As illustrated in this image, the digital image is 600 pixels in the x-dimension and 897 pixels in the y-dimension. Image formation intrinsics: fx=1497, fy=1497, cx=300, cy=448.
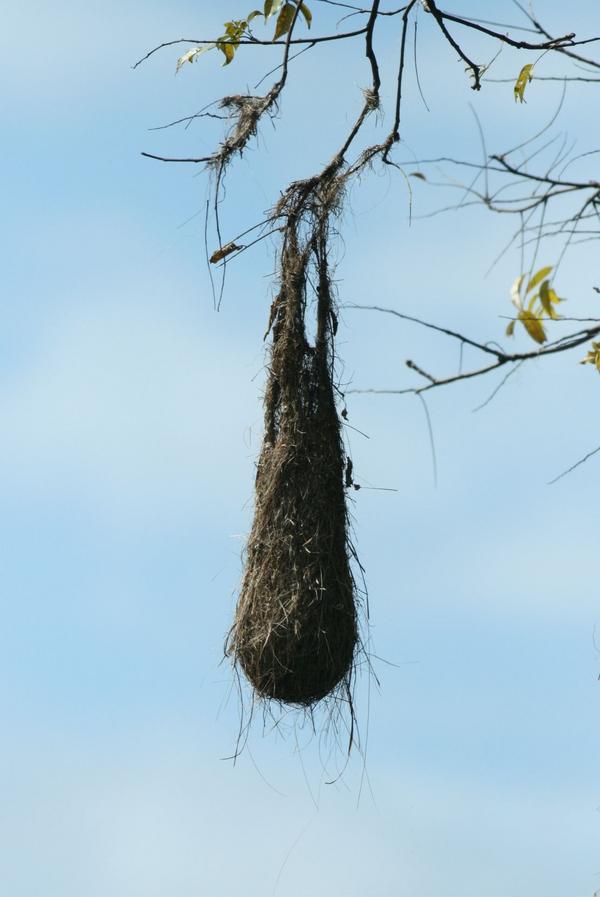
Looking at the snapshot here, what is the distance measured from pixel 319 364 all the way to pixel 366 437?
9.5 inches

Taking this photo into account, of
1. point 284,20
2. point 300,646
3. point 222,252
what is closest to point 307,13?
point 284,20

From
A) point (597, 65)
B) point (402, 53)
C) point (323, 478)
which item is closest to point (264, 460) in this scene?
point (323, 478)

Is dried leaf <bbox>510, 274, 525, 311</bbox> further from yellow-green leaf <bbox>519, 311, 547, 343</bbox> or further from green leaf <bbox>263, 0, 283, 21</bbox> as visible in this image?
green leaf <bbox>263, 0, 283, 21</bbox>

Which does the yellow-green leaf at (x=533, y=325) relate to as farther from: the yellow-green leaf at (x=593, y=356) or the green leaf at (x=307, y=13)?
the green leaf at (x=307, y=13)

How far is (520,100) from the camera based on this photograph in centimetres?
354

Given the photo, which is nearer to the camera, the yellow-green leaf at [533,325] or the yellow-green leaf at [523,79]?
the yellow-green leaf at [533,325]

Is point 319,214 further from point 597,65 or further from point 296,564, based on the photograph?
point 597,65

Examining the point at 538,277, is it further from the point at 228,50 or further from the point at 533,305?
the point at 228,50

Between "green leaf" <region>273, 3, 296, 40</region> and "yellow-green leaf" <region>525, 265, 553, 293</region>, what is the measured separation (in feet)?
5.46

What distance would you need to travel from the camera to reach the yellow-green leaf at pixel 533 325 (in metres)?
2.19

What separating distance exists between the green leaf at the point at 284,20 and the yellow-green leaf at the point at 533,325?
1720 millimetres

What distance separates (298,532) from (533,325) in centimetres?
190

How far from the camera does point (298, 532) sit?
158 inches

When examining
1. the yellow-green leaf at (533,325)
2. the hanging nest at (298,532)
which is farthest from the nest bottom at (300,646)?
the yellow-green leaf at (533,325)
